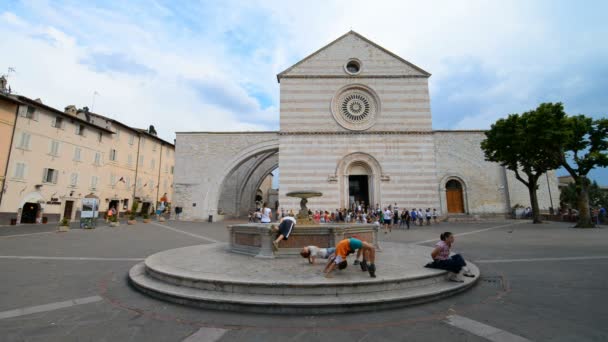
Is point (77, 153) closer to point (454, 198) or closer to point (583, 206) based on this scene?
point (454, 198)

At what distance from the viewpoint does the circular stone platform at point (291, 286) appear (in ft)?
14.4

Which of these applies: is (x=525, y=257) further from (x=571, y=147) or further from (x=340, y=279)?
(x=571, y=147)

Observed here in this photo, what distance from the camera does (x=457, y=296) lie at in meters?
5.11

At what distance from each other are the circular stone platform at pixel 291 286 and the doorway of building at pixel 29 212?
25.3m

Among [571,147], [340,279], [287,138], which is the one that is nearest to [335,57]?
[287,138]

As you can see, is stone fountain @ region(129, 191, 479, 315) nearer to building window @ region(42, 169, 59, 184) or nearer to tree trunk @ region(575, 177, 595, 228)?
tree trunk @ region(575, 177, 595, 228)

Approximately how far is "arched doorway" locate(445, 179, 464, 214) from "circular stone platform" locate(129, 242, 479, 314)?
2266 centimetres

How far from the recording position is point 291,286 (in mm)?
4660

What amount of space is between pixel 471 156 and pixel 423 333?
91.9 ft

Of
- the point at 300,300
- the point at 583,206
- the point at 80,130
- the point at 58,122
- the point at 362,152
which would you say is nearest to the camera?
the point at 300,300

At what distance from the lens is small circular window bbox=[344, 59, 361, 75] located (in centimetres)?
2541

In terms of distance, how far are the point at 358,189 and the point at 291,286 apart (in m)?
20.8

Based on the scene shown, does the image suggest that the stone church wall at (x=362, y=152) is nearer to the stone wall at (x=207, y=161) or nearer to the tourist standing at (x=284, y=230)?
the stone wall at (x=207, y=161)

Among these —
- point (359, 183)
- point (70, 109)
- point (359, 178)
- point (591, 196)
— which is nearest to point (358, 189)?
point (359, 183)
